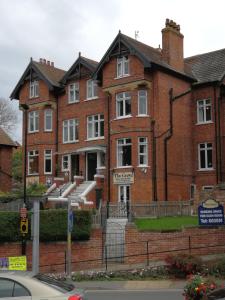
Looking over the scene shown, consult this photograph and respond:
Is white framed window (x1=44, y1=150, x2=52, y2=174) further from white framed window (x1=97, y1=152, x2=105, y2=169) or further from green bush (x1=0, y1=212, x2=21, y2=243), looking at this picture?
green bush (x1=0, y1=212, x2=21, y2=243)

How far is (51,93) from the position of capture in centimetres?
4381

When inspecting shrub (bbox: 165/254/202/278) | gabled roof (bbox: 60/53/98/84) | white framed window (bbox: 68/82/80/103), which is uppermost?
gabled roof (bbox: 60/53/98/84)

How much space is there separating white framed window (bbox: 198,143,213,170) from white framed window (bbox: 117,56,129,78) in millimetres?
7539

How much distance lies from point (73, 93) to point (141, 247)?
64.6 ft

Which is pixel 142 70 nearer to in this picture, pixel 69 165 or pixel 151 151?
pixel 151 151

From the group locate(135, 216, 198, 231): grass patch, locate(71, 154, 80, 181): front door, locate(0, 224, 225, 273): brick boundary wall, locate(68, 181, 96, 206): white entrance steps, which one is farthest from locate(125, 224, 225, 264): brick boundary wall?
locate(71, 154, 80, 181): front door

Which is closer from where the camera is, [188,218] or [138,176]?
[188,218]

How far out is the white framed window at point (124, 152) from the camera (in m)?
37.0

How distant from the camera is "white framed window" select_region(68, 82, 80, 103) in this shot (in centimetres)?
4266

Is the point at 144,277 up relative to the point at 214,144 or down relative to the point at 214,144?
down

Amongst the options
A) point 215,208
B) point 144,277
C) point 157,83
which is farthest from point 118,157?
point 144,277

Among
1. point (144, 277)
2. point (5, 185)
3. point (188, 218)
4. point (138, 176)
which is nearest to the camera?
point (144, 277)

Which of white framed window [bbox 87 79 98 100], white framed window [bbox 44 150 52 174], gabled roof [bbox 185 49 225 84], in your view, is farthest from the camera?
white framed window [bbox 44 150 52 174]

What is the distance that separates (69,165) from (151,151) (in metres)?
8.36
